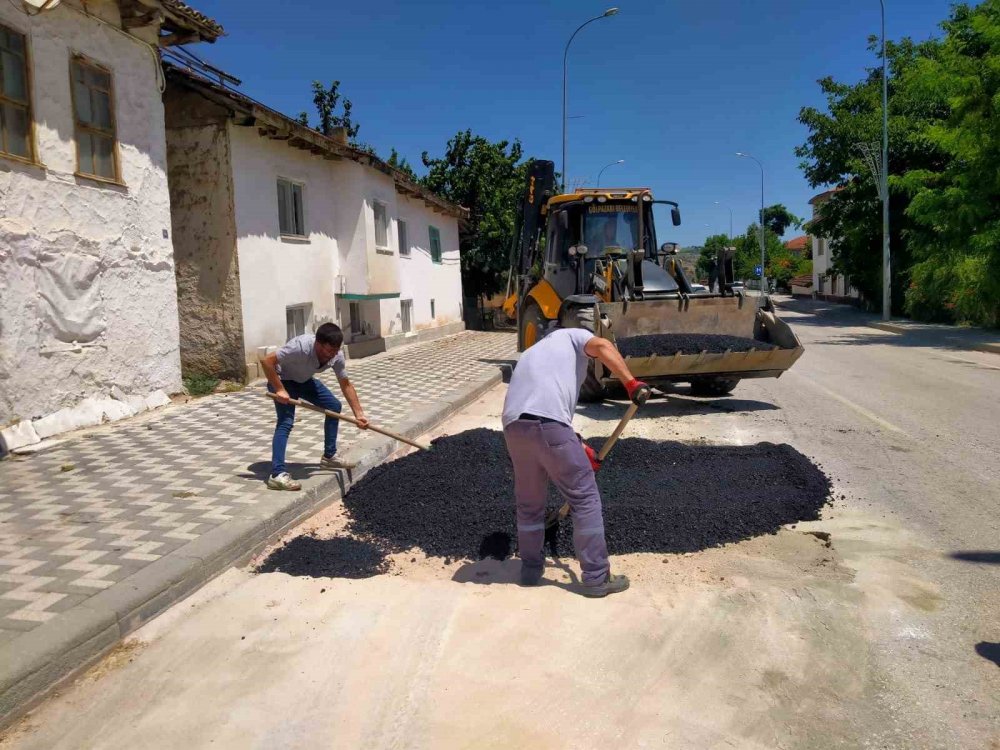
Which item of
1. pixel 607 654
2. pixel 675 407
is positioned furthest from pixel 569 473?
pixel 675 407

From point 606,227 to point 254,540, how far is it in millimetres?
7502

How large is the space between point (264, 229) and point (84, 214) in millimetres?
4458

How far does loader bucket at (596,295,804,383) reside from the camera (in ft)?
28.8

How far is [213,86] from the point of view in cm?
1125

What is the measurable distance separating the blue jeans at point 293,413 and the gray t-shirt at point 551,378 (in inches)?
107

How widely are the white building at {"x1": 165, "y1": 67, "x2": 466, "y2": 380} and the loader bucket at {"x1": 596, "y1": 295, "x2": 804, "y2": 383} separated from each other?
6.32m

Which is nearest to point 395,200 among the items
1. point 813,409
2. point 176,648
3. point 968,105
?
point 813,409

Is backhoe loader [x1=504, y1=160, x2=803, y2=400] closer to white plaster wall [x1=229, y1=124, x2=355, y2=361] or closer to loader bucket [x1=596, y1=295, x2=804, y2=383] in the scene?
loader bucket [x1=596, y1=295, x2=804, y2=383]

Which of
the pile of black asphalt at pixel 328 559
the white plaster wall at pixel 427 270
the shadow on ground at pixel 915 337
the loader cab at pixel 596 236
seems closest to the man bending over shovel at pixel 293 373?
the pile of black asphalt at pixel 328 559

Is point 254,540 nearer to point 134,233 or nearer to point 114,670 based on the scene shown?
point 114,670

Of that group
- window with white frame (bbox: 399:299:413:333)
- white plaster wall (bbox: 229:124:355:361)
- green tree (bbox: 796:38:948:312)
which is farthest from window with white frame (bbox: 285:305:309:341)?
green tree (bbox: 796:38:948:312)

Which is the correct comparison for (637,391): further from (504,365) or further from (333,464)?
(504,365)

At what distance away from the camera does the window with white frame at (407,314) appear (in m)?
21.2

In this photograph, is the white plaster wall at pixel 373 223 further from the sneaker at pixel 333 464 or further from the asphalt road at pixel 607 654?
the asphalt road at pixel 607 654
